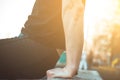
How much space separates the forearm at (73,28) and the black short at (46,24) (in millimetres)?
236

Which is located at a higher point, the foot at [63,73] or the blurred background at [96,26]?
the blurred background at [96,26]

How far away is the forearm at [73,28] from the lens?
2.96 ft

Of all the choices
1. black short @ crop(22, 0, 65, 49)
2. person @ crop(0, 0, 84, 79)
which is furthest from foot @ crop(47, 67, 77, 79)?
black short @ crop(22, 0, 65, 49)

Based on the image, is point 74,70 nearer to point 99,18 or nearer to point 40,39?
point 40,39

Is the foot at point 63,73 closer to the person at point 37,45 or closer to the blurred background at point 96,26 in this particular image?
the person at point 37,45

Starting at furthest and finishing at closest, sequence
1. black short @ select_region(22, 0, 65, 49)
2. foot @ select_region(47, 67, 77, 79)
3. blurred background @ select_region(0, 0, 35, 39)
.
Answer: blurred background @ select_region(0, 0, 35, 39) → black short @ select_region(22, 0, 65, 49) → foot @ select_region(47, 67, 77, 79)

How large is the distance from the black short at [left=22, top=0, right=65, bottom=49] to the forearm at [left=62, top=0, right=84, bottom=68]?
0.24 meters

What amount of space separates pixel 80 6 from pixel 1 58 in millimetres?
558

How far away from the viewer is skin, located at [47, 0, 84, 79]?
90 cm

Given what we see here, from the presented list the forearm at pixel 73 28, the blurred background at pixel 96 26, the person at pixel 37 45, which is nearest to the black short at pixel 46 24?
the person at pixel 37 45

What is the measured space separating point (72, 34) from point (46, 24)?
0.95ft

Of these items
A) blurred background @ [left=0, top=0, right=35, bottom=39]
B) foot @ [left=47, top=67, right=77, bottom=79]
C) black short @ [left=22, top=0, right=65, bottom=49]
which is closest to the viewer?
foot @ [left=47, top=67, right=77, bottom=79]

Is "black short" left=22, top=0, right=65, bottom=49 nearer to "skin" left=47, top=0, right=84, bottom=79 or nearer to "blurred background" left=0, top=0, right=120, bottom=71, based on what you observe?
"blurred background" left=0, top=0, right=120, bottom=71

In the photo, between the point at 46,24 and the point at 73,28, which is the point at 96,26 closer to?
the point at 46,24
